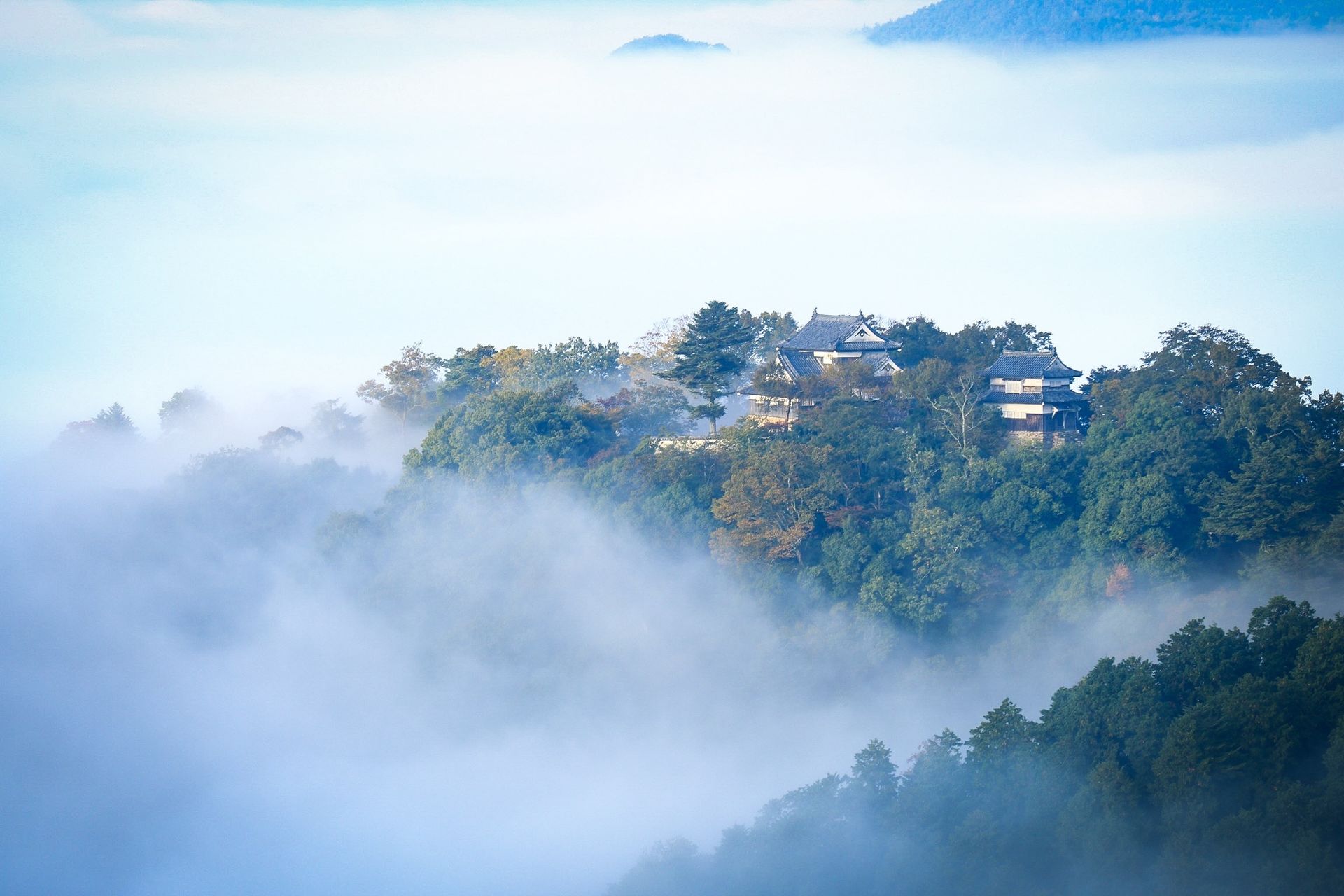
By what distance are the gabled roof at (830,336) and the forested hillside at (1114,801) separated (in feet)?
48.8

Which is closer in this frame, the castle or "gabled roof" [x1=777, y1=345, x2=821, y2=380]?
the castle

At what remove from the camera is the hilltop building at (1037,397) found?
30.3m

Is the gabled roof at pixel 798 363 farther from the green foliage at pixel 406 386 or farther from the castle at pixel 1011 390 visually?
the green foliage at pixel 406 386

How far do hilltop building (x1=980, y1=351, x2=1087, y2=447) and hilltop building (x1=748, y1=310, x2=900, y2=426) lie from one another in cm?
271

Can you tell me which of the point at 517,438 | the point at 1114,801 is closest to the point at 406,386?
the point at 517,438

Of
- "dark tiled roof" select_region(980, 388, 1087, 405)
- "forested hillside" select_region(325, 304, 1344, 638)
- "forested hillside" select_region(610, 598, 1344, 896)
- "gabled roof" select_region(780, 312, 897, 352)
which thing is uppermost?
"gabled roof" select_region(780, 312, 897, 352)

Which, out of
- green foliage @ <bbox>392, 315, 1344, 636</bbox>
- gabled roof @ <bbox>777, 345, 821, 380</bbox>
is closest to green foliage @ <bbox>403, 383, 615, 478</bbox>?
green foliage @ <bbox>392, 315, 1344, 636</bbox>

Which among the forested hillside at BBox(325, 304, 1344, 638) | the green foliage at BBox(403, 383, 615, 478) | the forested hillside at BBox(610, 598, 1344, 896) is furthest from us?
the green foliage at BBox(403, 383, 615, 478)

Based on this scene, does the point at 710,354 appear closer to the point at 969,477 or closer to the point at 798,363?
the point at 798,363

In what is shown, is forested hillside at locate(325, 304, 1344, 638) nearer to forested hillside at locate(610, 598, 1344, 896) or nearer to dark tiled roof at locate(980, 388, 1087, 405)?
dark tiled roof at locate(980, 388, 1087, 405)

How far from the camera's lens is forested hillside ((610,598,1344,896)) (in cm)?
1505

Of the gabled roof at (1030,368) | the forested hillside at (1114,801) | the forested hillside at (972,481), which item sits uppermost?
the gabled roof at (1030,368)

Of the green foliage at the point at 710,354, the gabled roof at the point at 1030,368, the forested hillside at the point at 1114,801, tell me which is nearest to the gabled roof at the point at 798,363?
the green foliage at the point at 710,354

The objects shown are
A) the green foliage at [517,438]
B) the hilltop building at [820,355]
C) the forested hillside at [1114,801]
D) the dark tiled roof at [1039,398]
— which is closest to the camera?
the forested hillside at [1114,801]
